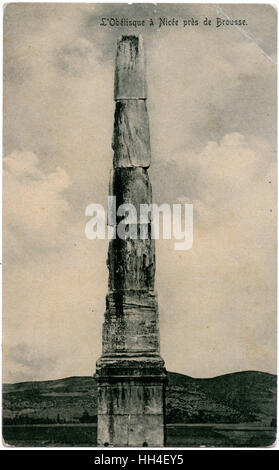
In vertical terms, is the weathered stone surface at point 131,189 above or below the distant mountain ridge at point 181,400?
above

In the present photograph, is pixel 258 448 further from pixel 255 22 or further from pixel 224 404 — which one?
pixel 255 22

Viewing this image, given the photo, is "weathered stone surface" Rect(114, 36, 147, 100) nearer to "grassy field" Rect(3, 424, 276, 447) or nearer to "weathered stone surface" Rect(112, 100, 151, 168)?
"weathered stone surface" Rect(112, 100, 151, 168)

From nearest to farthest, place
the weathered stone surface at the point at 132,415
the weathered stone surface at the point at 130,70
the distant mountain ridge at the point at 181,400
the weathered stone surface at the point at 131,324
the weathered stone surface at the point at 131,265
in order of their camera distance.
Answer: the weathered stone surface at the point at 132,415
the weathered stone surface at the point at 131,324
the weathered stone surface at the point at 131,265
the weathered stone surface at the point at 130,70
the distant mountain ridge at the point at 181,400

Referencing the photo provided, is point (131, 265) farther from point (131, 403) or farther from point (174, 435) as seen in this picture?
point (174, 435)

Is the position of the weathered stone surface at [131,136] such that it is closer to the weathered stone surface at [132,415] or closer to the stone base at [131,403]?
the stone base at [131,403]

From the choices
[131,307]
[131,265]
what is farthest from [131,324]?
[131,265]

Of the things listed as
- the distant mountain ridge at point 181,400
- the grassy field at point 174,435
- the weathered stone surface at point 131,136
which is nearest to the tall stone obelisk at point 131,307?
the weathered stone surface at point 131,136

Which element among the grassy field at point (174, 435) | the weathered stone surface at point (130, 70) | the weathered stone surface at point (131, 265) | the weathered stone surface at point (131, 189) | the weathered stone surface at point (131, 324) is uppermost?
the weathered stone surface at point (130, 70)
